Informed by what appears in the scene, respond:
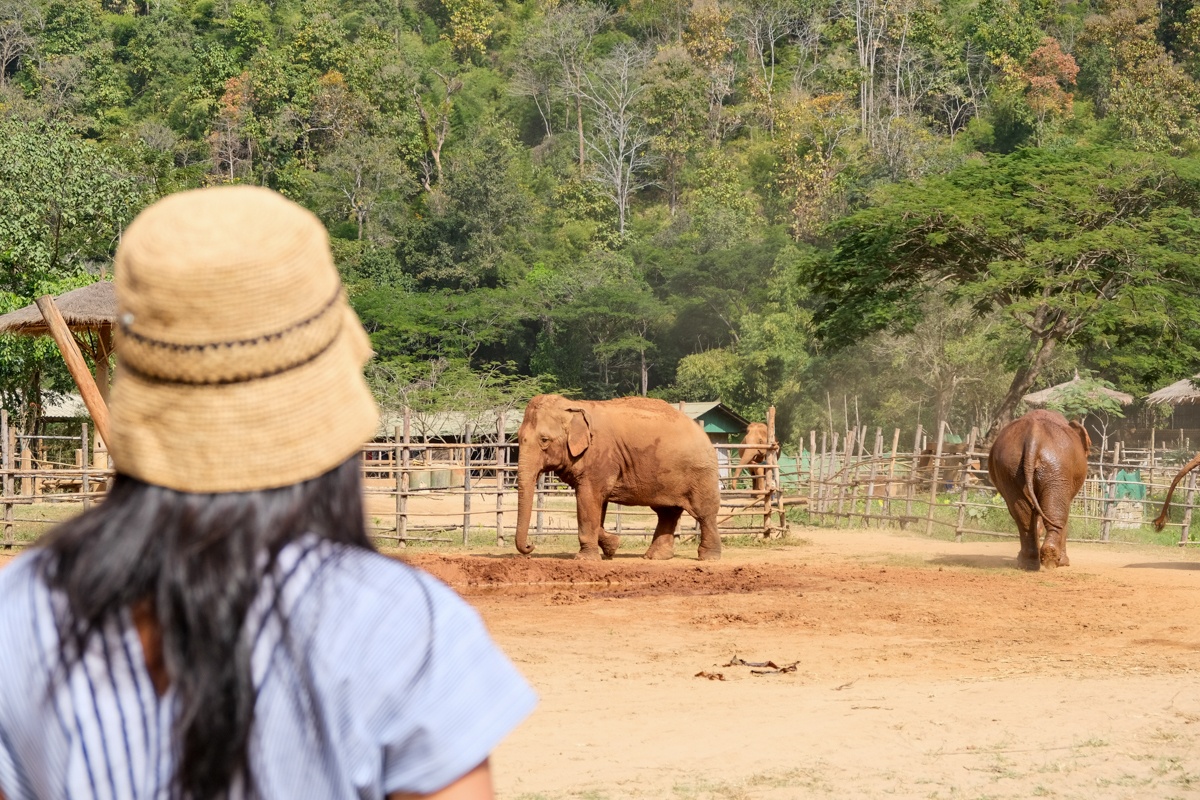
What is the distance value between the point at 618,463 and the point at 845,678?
6939 mm

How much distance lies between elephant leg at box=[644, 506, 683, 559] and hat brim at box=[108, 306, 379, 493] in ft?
45.1

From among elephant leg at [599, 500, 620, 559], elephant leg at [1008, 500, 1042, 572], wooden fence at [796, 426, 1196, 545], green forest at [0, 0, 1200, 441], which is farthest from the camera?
green forest at [0, 0, 1200, 441]

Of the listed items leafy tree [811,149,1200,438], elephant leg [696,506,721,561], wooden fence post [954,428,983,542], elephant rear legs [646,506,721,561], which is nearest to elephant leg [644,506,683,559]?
elephant rear legs [646,506,721,561]

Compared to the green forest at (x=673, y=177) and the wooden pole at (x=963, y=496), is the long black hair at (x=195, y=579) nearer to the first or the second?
the wooden pole at (x=963, y=496)

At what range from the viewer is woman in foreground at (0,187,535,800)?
1.33 metres

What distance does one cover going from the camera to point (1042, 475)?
42.9ft

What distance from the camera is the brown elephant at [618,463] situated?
46.0 feet

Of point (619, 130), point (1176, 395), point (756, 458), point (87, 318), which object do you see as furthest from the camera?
point (619, 130)

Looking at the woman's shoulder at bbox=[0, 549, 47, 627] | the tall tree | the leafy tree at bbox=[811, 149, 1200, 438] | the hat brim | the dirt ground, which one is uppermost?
the tall tree

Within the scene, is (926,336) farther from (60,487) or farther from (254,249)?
(254,249)

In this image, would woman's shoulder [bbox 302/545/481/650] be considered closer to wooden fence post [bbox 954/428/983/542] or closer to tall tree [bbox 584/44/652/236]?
wooden fence post [bbox 954/428/983/542]

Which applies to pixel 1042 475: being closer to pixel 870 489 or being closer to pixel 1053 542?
pixel 1053 542

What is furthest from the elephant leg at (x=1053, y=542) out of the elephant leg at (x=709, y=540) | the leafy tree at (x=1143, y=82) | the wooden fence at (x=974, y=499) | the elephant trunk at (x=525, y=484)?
the leafy tree at (x=1143, y=82)

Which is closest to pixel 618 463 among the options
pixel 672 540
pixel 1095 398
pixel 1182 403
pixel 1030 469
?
pixel 672 540
